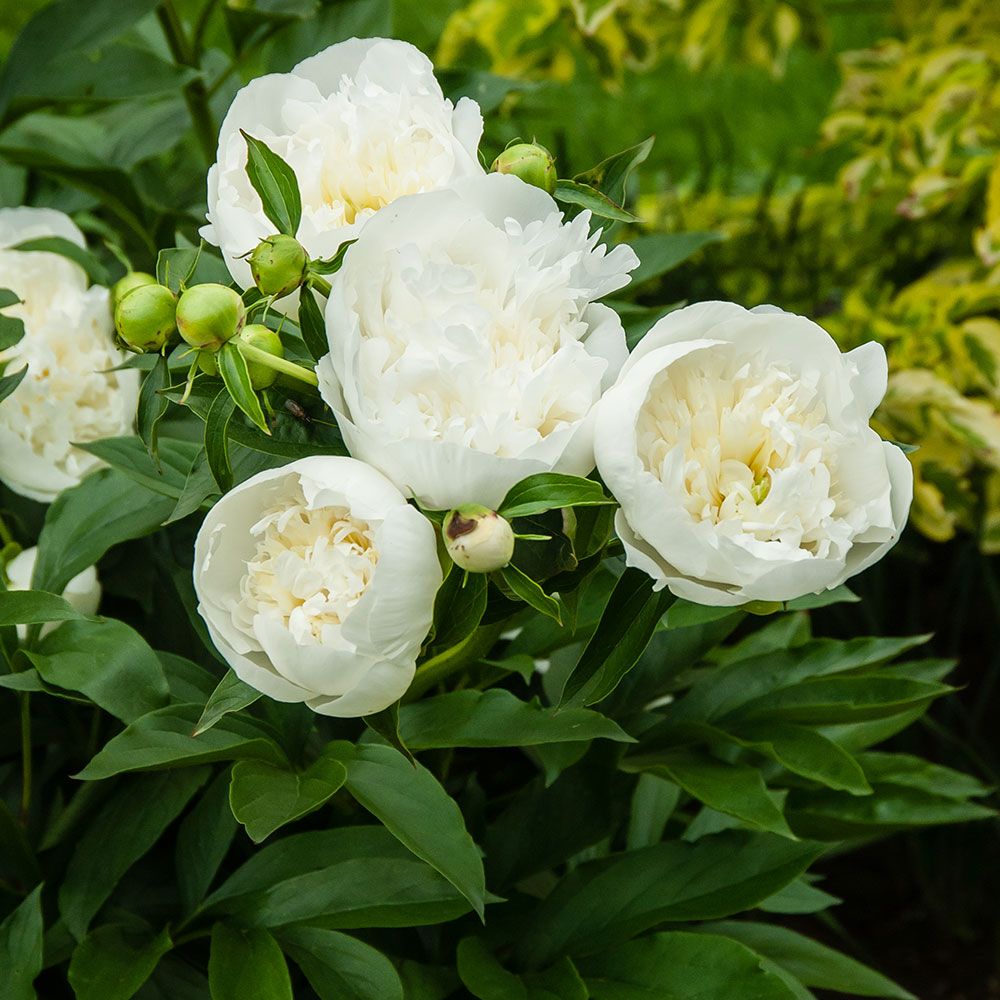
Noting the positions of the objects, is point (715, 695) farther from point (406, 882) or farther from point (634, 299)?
point (634, 299)

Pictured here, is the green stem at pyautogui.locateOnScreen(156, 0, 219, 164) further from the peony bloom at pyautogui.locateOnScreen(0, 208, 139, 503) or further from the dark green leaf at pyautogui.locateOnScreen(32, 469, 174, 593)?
the dark green leaf at pyautogui.locateOnScreen(32, 469, 174, 593)

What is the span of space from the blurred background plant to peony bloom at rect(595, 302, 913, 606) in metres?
0.30

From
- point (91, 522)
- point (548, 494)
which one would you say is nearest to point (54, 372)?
point (91, 522)

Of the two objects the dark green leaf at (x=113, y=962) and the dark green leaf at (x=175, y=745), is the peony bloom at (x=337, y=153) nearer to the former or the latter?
the dark green leaf at (x=175, y=745)

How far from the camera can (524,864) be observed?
0.72 meters

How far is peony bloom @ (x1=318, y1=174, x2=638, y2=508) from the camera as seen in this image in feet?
1.45

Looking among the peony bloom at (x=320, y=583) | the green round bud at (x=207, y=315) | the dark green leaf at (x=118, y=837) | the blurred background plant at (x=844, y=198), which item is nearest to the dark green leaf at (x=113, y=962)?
the dark green leaf at (x=118, y=837)

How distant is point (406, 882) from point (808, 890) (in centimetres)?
30

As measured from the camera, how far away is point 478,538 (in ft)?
1.37

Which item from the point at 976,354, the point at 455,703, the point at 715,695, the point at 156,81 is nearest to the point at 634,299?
the point at 976,354

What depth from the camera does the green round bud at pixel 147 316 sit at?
1.49ft

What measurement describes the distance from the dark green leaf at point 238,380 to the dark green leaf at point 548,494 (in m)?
0.09

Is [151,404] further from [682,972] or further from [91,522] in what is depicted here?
[682,972]

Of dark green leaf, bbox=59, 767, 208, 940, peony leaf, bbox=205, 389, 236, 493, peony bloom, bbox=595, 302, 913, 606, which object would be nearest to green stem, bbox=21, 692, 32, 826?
dark green leaf, bbox=59, 767, 208, 940
